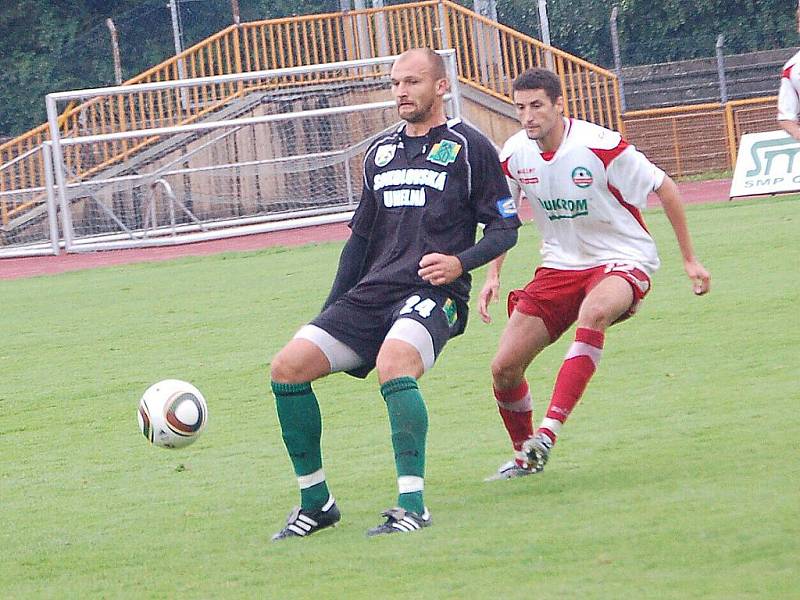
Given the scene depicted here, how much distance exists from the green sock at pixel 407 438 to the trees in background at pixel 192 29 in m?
28.4

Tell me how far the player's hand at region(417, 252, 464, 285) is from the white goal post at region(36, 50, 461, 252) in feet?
50.0

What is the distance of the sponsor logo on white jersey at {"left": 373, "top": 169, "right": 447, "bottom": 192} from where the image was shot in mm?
5449

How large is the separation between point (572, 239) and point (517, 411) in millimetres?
769

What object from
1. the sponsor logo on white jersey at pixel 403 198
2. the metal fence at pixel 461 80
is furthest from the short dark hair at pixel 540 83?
the metal fence at pixel 461 80

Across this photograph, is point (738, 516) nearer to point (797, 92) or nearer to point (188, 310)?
point (797, 92)

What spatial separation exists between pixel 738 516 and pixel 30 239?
18937mm

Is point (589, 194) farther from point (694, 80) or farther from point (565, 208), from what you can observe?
point (694, 80)

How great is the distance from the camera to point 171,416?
5746mm

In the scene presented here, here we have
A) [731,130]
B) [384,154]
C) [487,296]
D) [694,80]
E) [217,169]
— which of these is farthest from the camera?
[694,80]

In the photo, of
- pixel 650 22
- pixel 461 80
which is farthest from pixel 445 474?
pixel 650 22

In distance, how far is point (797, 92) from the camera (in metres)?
9.22

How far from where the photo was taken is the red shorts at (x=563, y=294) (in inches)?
244

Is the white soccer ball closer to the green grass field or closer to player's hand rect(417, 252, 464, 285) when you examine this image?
the green grass field

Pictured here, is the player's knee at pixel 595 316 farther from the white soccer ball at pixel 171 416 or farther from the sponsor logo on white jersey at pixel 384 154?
the white soccer ball at pixel 171 416
